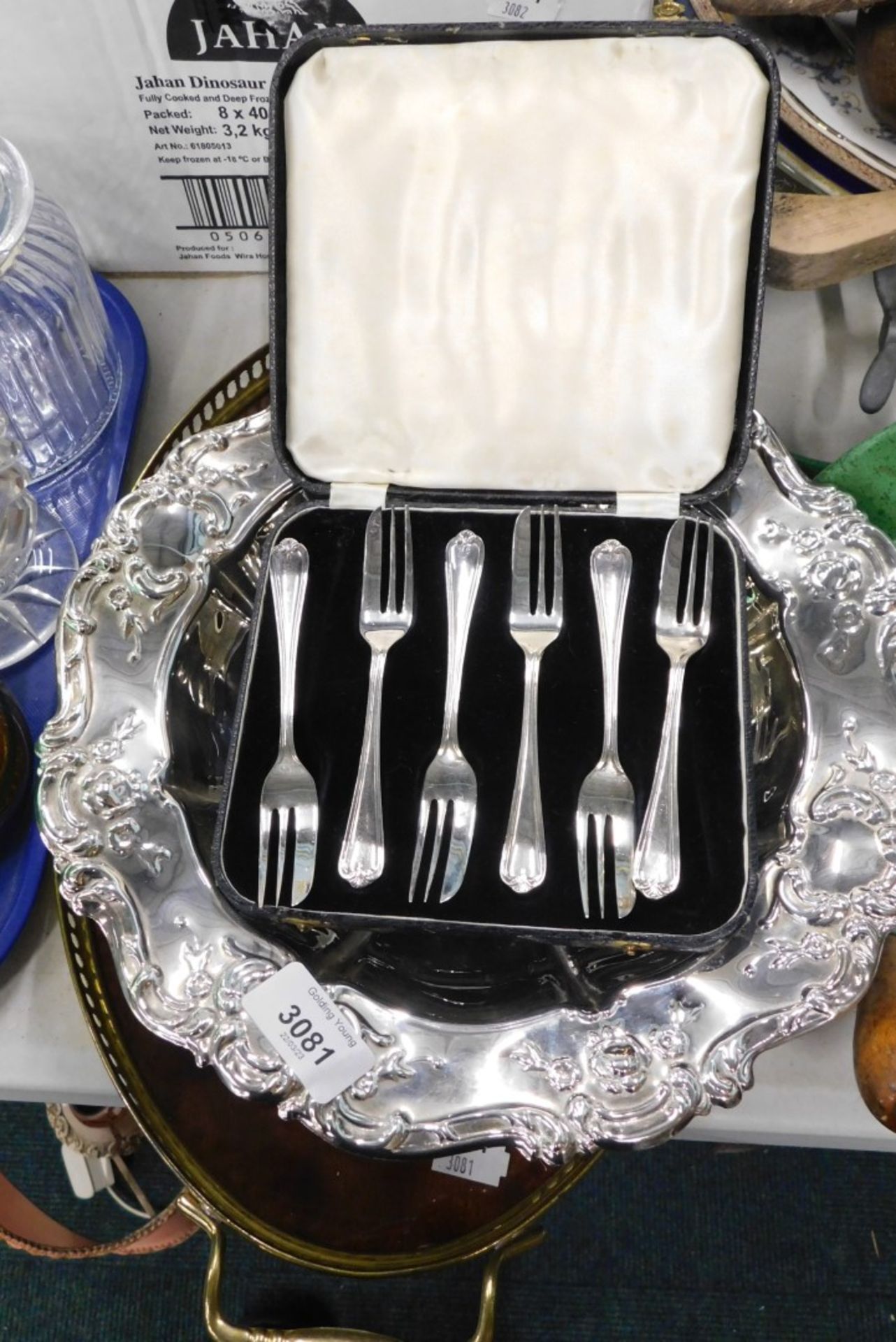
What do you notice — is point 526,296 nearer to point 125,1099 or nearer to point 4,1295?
point 125,1099

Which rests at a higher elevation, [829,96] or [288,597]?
[829,96]

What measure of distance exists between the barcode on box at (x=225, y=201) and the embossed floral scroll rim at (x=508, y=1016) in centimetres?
24

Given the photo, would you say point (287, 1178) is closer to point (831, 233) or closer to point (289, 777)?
point (289, 777)

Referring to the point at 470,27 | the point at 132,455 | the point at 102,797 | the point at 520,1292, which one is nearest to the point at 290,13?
the point at 470,27

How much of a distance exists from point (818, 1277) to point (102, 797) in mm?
760

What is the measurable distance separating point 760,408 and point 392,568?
309mm

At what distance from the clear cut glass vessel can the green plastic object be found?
0.46 meters

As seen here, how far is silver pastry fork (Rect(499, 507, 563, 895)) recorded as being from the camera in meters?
0.48

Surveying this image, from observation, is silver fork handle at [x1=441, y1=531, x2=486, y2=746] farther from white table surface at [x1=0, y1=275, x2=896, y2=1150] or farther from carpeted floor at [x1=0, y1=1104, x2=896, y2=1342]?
carpeted floor at [x1=0, y1=1104, x2=896, y2=1342]

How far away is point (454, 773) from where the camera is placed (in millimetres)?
510

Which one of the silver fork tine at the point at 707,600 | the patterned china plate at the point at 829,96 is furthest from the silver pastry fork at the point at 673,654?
the patterned china plate at the point at 829,96

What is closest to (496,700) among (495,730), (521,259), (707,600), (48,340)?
(495,730)

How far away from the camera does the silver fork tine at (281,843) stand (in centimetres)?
48

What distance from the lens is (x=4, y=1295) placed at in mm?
901
